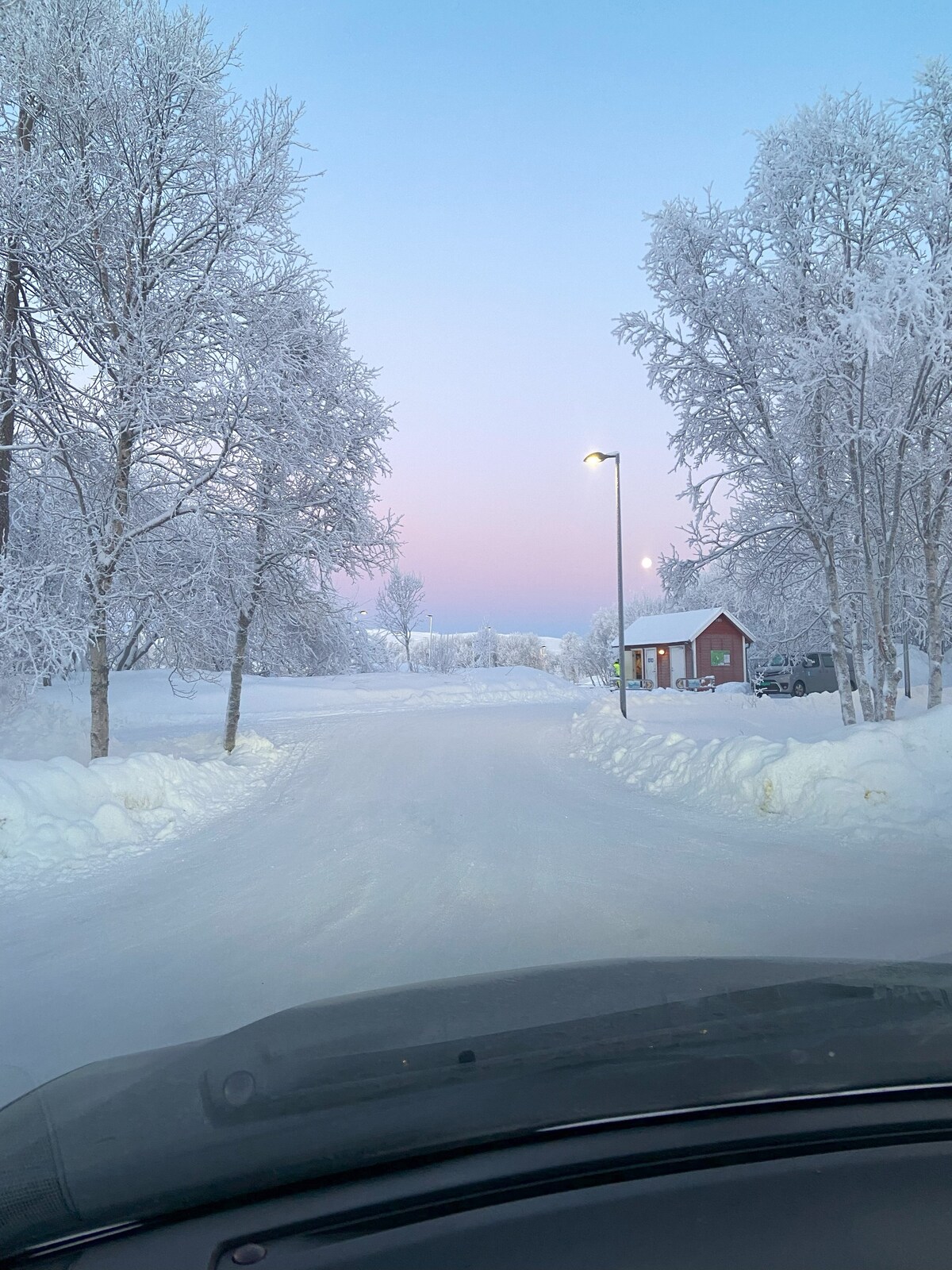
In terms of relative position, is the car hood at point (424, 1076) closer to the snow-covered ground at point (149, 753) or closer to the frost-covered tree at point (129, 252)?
the snow-covered ground at point (149, 753)

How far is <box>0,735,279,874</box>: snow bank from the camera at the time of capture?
27.2 ft

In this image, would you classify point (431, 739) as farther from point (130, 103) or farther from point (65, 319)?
point (130, 103)

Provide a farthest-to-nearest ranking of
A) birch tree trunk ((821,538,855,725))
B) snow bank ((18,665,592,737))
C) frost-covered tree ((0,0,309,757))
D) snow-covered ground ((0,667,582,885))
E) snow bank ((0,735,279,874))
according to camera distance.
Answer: snow bank ((18,665,592,737))
birch tree trunk ((821,538,855,725))
frost-covered tree ((0,0,309,757))
snow-covered ground ((0,667,582,885))
snow bank ((0,735,279,874))

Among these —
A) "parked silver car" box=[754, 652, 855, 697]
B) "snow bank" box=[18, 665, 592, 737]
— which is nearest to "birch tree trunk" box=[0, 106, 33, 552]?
"snow bank" box=[18, 665, 592, 737]

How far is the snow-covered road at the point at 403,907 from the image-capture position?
4793mm

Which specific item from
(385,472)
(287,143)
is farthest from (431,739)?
(287,143)

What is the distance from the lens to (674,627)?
51.7 metres

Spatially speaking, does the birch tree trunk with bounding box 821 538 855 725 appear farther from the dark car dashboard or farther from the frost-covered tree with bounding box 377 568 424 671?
the frost-covered tree with bounding box 377 568 424 671

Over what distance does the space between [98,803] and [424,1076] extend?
833 cm

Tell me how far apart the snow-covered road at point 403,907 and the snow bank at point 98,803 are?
493 millimetres

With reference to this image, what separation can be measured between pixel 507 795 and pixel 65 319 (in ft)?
30.3

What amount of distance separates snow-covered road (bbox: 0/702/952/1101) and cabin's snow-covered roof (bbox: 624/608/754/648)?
39413 millimetres

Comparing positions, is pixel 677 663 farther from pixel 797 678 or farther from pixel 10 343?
pixel 10 343

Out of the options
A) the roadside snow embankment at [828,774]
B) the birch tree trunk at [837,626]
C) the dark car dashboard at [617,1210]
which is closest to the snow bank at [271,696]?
the roadside snow embankment at [828,774]
